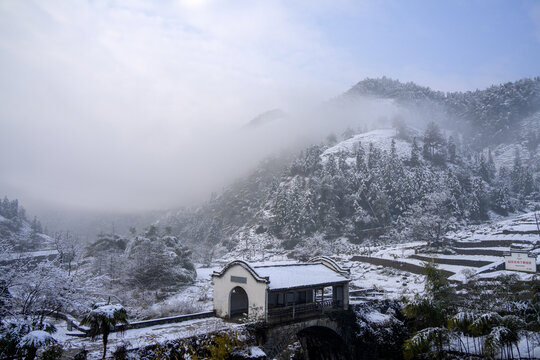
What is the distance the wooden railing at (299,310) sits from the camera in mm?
22758

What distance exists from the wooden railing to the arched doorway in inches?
107

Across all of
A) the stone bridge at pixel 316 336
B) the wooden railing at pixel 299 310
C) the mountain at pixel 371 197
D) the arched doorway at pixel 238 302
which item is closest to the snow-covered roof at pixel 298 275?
the wooden railing at pixel 299 310

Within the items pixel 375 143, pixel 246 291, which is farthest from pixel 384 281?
pixel 375 143

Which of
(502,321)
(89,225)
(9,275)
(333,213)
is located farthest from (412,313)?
(89,225)

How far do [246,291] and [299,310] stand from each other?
171 inches

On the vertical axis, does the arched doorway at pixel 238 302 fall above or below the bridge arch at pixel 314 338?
above

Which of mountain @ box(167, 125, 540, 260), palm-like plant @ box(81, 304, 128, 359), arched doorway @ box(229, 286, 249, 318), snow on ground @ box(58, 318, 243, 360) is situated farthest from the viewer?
mountain @ box(167, 125, 540, 260)

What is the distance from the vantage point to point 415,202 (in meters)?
85.8

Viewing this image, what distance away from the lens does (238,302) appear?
25.3 metres

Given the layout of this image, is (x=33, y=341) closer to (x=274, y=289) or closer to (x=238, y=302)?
(x=274, y=289)

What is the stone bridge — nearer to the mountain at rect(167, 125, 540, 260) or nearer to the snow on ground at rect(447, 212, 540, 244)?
the snow on ground at rect(447, 212, 540, 244)

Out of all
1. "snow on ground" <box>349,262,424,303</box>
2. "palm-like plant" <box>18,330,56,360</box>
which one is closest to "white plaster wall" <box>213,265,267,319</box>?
"palm-like plant" <box>18,330,56,360</box>

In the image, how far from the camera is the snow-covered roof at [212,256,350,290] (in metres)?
22.5

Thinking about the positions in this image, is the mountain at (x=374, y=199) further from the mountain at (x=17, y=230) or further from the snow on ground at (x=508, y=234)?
the mountain at (x=17, y=230)
